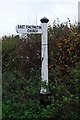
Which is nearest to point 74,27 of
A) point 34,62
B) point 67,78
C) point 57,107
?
point 34,62

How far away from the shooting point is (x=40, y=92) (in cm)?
665

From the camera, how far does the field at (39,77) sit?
5950 mm

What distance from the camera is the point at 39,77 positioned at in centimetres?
730

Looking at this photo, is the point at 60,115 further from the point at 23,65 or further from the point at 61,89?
the point at 23,65

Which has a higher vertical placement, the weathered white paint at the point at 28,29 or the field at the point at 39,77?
the weathered white paint at the point at 28,29

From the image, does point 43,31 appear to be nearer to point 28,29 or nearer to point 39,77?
point 28,29

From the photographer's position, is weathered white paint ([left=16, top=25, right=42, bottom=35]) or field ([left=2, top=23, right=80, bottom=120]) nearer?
field ([left=2, top=23, right=80, bottom=120])

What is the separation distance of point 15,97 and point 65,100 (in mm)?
1160

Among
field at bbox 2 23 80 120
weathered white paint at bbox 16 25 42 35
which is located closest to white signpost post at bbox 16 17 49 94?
weathered white paint at bbox 16 25 42 35

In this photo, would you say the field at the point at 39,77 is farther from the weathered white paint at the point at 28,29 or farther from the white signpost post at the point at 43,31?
the weathered white paint at the point at 28,29

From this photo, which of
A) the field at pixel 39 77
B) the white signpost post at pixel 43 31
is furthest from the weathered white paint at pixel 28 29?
the field at pixel 39 77

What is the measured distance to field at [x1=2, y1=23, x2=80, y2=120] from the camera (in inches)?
234

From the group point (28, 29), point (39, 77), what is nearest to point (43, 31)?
point (28, 29)

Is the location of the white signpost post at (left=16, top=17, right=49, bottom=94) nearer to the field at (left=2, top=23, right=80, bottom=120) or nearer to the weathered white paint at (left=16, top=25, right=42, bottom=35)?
the weathered white paint at (left=16, top=25, right=42, bottom=35)
